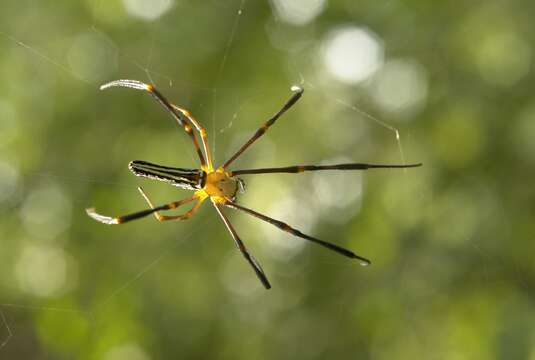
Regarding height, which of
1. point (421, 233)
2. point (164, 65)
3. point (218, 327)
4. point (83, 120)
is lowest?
point (218, 327)

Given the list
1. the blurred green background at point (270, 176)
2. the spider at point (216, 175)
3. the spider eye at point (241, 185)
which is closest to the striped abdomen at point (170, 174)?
the spider at point (216, 175)

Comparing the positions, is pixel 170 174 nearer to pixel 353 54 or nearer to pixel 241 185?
pixel 241 185

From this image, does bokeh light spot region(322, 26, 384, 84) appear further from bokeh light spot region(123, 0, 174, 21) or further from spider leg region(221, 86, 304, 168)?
spider leg region(221, 86, 304, 168)

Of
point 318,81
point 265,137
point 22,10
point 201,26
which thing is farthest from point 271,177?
point 22,10

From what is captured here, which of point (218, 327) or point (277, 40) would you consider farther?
point (277, 40)

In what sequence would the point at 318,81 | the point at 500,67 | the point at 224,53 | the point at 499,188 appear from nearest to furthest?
the point at 499,188
the point at 500,67
the point at 224,53
the point at 318,81

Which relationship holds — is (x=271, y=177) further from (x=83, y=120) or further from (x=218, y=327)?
(x=83, y=120)

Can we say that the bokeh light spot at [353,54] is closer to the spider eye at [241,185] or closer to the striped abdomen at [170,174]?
the spider eye at [241,185]
